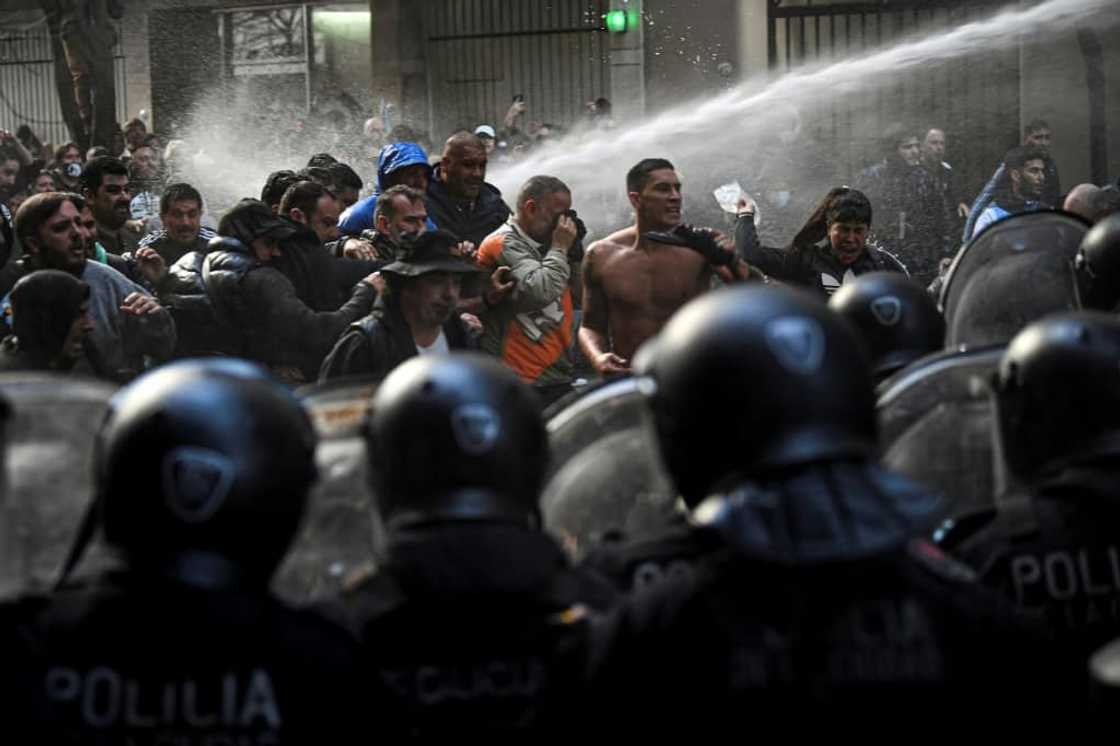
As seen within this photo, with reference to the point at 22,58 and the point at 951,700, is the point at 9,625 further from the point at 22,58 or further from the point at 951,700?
the point at 22,58

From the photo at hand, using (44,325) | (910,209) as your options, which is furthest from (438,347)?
(910,209)

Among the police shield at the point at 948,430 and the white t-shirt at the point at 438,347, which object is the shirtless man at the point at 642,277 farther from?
the police shield at the point at 948,430

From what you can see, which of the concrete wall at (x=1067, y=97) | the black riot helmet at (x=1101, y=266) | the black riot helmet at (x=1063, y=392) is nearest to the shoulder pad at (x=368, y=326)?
the black riot helmet at (x=1101, y=266)

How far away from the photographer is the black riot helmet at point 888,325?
500cm

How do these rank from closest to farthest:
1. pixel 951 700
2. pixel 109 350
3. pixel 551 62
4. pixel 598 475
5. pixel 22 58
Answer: pixel 951 700 → pixel 598 475 → pixel 109 350 → pixel 551 62 → pixel 22 58

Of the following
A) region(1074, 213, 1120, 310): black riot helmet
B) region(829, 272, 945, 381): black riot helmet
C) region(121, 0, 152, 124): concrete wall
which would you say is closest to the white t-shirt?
region(829, 272, 945, 381): black riot helmet

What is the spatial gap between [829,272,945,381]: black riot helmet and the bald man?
3986 mm

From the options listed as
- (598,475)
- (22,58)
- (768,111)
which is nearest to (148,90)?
(22,58)

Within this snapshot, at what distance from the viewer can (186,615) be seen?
272cm

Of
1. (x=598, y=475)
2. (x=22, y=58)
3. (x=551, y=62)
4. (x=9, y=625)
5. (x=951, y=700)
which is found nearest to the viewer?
(x=951, y=700)

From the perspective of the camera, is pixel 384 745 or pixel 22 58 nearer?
pixel 384 745

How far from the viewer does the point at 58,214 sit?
6.92m

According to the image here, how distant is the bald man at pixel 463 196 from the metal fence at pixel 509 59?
11.6m

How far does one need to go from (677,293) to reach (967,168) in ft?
30.5
